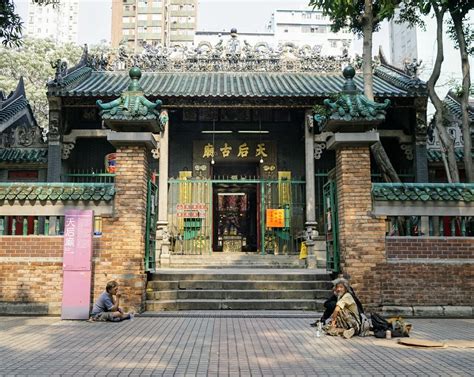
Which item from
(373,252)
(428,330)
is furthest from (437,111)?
(428,330)

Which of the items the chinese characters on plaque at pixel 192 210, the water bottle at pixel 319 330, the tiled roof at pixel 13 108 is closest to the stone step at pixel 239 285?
the water bottle at pixel 319 330

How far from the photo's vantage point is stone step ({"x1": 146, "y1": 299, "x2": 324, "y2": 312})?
8.80m

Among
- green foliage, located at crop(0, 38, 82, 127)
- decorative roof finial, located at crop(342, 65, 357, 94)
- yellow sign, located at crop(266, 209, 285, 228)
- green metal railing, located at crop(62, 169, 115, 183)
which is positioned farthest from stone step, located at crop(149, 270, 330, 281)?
green foliage, located at crop(0, 38, 82, 127)

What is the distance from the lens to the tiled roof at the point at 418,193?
28.1 feet

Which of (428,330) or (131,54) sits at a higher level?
(131,54)

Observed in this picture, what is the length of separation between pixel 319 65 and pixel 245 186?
16.3 feet

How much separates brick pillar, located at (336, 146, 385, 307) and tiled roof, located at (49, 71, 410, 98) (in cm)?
554

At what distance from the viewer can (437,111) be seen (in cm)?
1003

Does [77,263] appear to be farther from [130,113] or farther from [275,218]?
[275,218]

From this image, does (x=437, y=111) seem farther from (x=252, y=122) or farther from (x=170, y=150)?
(x=170, y=150)

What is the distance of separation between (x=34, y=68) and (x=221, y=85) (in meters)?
23.6

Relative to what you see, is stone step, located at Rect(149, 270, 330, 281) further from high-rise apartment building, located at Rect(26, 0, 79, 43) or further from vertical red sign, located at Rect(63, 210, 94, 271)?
high-rise apartment building, located at Rect(26, 0, 79, 43)

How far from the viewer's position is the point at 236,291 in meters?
A: 9.12

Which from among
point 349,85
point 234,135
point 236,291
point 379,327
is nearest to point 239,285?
point 236,291
